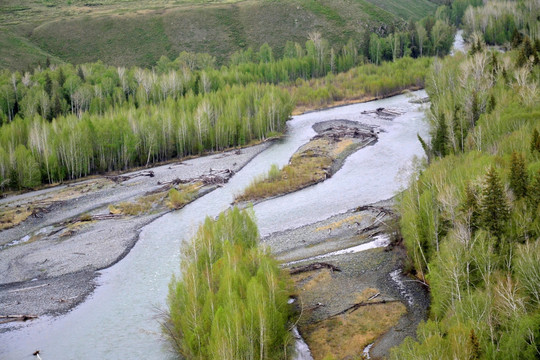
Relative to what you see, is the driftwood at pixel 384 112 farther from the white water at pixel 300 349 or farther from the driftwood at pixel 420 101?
the white water at pixel 300 349

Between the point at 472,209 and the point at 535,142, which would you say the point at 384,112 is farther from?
the point at 472,209

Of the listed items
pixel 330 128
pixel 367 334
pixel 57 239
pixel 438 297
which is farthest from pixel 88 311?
pixel 330 128

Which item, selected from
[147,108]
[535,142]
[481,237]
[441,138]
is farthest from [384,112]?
[481,237]

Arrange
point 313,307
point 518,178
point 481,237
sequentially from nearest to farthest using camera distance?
point 481,237
point 518,178
point 313,307

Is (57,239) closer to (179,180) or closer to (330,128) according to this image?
(179,180)

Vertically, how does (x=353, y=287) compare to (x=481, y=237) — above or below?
below

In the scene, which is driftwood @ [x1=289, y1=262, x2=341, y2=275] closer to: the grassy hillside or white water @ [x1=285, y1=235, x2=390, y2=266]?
white water @ [x1=285, y1=235, x2=390, y2=266]
